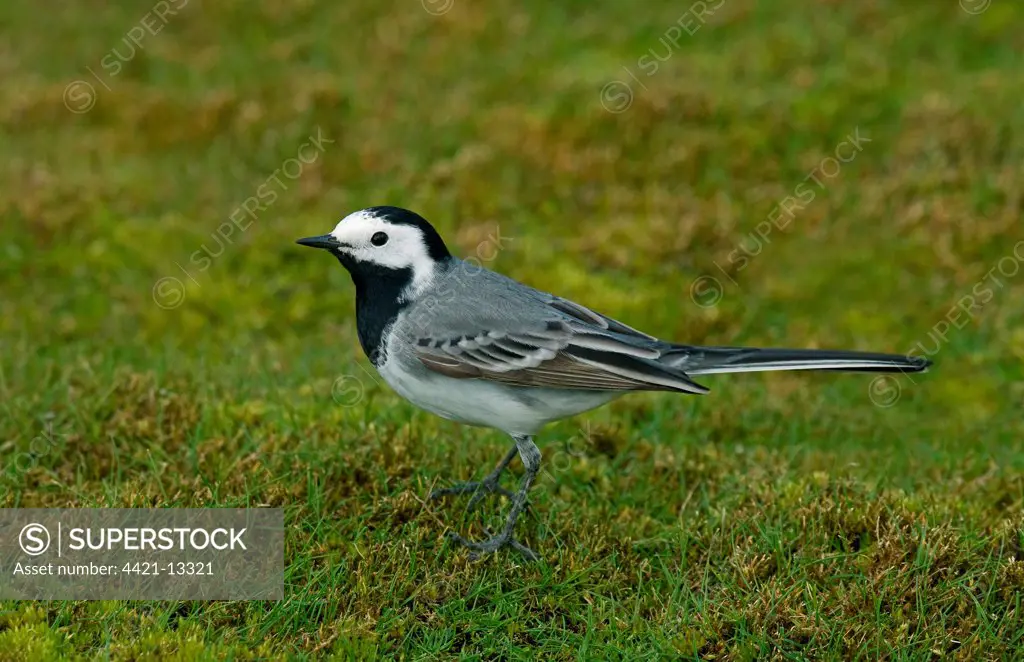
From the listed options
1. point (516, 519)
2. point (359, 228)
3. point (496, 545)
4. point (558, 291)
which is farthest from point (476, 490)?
point (558, 291)

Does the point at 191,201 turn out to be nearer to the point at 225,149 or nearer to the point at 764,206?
the point at 225,149

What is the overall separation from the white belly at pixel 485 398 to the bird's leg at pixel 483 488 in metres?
0.53

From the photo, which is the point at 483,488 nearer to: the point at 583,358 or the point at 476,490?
the point at 476,490

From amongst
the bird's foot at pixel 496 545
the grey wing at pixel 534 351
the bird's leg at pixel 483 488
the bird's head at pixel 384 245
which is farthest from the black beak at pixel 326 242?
the bird's foot at pixel 496 545

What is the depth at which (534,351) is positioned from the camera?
22.9 ft

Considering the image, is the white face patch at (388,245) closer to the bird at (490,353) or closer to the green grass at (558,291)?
the bird at (490,353)

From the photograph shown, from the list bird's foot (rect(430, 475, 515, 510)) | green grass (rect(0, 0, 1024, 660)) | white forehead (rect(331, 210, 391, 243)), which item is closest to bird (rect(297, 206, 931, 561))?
white forehead (rect(331, 210, 391, 243))

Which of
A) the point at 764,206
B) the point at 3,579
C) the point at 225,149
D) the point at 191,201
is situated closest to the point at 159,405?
the point at 3,579

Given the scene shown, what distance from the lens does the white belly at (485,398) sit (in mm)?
6859

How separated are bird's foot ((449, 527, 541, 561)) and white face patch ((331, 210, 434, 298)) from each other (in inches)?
58.1

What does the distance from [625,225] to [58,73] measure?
7.62 meters

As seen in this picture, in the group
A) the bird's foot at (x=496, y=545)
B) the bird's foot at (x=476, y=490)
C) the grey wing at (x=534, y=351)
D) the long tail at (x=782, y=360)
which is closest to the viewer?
the long tail at (x=782, y=360)

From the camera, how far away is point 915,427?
9.65 m

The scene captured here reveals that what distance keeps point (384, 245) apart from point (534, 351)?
1.06m
